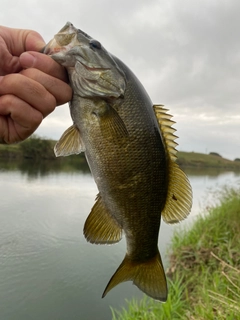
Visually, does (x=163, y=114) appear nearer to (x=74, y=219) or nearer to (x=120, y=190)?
(x=120, y=190)

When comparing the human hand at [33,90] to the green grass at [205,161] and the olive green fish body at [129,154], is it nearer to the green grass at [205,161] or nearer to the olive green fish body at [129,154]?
the olive green fish body at [129,154]

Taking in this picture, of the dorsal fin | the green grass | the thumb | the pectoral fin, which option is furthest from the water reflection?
the pectoral fin

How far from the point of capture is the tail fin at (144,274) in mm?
2352

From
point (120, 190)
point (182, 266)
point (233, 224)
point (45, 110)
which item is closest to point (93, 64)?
point (45, 110)

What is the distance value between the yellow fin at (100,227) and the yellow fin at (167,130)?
0.60 metres

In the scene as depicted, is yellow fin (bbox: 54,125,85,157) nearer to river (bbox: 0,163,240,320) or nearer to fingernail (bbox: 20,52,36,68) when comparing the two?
fingernail (bbox: 20,52,36,68)

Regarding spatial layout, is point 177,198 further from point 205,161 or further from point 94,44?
point 205,161

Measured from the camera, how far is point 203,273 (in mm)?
6980

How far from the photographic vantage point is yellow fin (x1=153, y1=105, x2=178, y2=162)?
224 cm

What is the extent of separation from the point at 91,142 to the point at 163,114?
0.57 m

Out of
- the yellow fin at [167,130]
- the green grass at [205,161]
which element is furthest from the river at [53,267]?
the green grass at [205,161]

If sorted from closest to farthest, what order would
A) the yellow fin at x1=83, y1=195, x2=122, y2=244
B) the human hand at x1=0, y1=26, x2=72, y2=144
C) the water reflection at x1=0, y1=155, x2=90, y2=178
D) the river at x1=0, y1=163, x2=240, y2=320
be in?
1. the human hand at x1=0, y1=26, x2=72, y2=144
2. the yellow fin at x1=83, y1=195, x2=122, y2=244
3. the river at x1=0, y1=163, x2=240, y2=320
4. the water reflection at x1=0, y1=155, x2=90, y2=178

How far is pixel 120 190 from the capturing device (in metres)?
2.14

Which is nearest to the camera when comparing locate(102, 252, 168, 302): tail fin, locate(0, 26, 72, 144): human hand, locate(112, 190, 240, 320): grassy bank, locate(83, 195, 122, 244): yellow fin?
locate(0, 26, 72, 144): human hand
